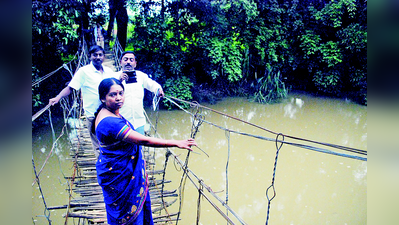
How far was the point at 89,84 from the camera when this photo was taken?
189 centimetres

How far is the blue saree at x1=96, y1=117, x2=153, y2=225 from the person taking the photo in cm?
105

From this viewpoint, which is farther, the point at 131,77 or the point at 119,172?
the point at 131,77

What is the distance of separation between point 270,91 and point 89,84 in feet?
20.8

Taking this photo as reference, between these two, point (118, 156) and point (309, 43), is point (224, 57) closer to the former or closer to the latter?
point (309, 43)

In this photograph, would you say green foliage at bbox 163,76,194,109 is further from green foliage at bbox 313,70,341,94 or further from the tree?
green foliage at bbox 313,70,341,94

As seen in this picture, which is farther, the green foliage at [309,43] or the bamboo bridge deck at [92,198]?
the green foliage at [309,43]

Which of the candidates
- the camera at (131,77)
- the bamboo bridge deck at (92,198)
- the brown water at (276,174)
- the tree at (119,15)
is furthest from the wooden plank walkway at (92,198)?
the tree at (119,15)

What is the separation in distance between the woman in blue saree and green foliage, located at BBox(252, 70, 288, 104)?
6.63 m

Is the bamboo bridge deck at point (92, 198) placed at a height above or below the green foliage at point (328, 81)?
below

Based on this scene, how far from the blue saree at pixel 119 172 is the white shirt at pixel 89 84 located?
841 mm

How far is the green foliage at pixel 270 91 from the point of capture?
7.54 metres

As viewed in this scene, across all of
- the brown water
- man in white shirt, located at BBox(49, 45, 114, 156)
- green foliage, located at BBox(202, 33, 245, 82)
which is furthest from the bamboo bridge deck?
green foliage, located at BBox(202, 33, 245, 82)

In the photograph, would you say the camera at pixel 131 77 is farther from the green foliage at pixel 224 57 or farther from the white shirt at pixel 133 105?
the green foliage at pixel 224 57

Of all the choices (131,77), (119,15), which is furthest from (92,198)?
(119,15)
